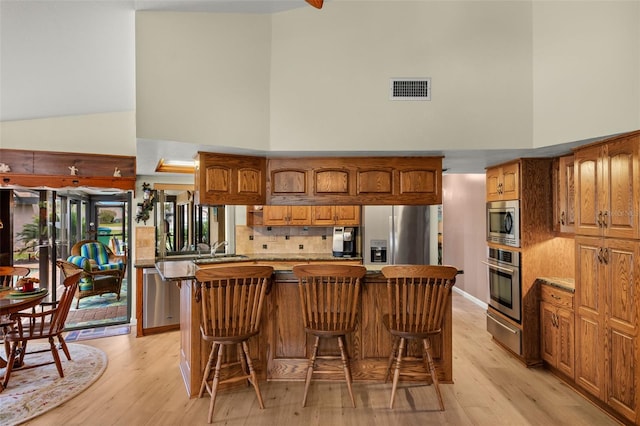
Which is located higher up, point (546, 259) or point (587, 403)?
point (546, 259)

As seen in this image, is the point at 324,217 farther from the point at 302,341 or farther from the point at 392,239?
the point at 302,341

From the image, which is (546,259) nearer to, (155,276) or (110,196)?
(155,276)

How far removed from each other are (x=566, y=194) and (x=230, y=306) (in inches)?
126

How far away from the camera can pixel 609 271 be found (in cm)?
268

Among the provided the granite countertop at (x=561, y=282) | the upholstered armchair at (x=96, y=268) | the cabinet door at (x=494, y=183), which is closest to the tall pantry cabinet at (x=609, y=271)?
the granite countertop at (x=561, y=282)

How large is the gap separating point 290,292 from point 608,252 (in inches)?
101

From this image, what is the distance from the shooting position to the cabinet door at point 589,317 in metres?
2.76

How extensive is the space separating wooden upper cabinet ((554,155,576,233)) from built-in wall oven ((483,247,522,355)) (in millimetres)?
522

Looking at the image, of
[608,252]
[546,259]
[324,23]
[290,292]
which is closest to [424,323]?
[290,292]

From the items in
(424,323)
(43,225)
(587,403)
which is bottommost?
(587,403)

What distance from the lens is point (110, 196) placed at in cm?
518

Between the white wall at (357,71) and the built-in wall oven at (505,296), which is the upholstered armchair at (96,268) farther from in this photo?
the built-in wall oven at (505,296)

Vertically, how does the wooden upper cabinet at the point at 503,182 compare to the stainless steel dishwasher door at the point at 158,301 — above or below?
above

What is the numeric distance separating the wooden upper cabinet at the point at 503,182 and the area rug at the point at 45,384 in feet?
14.6
